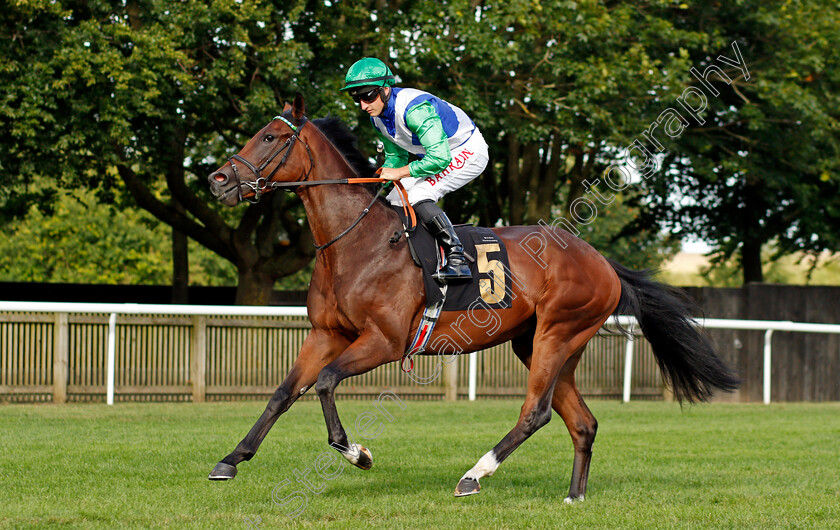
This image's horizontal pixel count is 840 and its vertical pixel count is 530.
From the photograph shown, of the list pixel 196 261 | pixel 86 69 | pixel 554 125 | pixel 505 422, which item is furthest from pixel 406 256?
pixel 196 261

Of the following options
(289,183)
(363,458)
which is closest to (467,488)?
(363,458)

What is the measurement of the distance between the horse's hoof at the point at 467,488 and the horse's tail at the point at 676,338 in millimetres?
1804

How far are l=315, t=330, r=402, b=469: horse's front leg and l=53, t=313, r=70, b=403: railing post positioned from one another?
6323mm

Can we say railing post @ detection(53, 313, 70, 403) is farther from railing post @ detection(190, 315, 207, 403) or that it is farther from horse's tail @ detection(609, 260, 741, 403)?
horse's tail @ detection(609, 260, 741, 403)

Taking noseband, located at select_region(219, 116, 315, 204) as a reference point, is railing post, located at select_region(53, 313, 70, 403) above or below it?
below

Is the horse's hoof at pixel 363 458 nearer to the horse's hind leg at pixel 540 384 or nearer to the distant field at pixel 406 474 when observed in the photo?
the distant field at pixel 406 474

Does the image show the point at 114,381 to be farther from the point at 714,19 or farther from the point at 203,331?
the point at 714,19

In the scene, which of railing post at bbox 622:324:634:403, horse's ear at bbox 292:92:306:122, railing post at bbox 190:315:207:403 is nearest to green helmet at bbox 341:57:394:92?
horse's ear at bbox 292:92:306:122

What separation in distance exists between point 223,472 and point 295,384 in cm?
65

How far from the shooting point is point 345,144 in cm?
545

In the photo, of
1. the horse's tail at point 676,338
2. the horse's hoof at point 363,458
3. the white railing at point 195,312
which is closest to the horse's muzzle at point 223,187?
the horse's hoof at point 363,458

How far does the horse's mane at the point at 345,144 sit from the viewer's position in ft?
17.7

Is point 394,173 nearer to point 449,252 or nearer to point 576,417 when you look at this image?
point 449,252

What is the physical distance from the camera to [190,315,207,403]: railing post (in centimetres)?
1076
